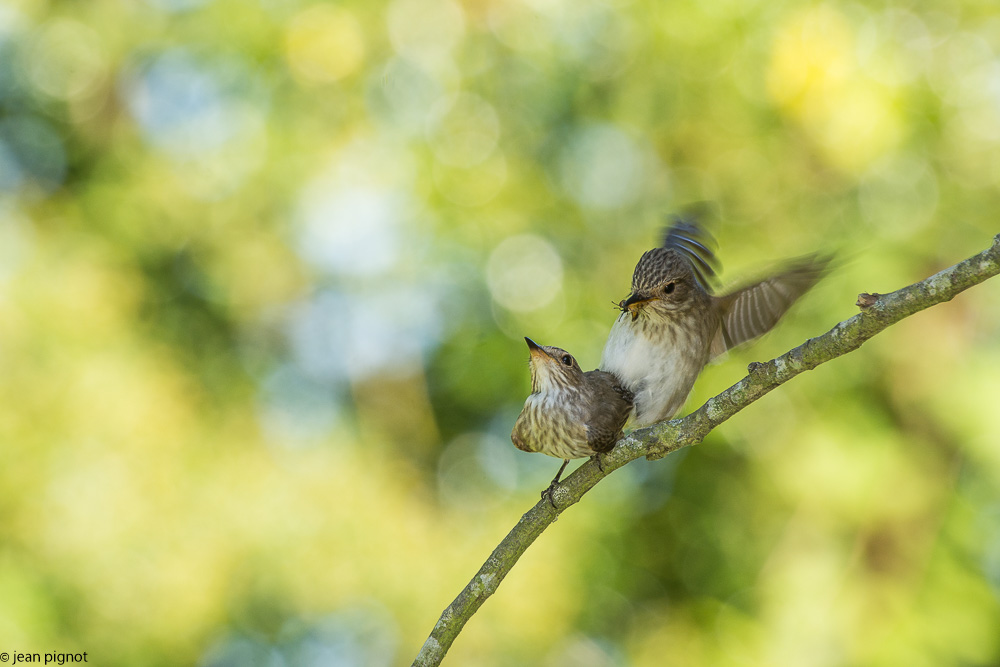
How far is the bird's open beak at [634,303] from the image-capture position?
3.14 meters

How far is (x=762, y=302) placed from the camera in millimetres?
3850

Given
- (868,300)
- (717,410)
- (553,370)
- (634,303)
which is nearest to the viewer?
(868,300)

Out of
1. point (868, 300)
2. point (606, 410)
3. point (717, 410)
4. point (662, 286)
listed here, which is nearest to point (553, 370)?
point (606, 410)

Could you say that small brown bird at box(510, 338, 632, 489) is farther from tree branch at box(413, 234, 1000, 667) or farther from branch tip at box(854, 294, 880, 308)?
branch tip at box(854, 294, 880, 308)

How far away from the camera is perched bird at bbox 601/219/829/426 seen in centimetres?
338

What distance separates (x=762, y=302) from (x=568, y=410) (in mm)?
1388

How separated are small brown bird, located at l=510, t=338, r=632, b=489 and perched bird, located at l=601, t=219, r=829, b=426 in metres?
0.12

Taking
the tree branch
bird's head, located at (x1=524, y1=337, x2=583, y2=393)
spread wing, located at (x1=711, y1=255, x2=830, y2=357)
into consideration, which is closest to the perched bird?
spread wing, located at (x1=711, y1=255, x2=830, y2=357)

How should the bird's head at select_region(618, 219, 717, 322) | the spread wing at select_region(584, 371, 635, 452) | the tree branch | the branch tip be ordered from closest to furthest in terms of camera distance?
the tree branch → the branch tip → the spread wing at select_region(584, 371, 635, 452) → the bird's head at select_region(618, 219, 717, 322)

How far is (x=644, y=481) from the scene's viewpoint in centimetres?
784

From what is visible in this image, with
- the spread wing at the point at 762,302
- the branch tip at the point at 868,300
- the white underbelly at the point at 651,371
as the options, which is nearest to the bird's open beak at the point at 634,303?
the white underbelly at the point at 651,371

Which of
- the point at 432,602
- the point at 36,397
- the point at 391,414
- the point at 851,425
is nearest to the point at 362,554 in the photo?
the point at 432,602

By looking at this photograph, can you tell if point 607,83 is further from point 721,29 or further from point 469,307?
point 469,307

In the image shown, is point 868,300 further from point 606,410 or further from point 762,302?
point 762,302
